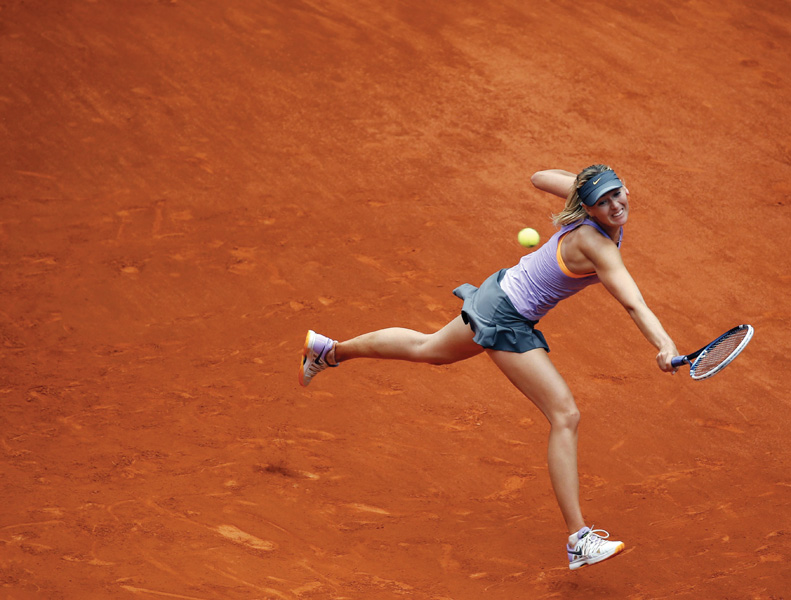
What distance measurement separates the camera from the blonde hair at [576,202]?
4.08m

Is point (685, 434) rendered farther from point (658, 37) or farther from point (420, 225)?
point (658, 37)

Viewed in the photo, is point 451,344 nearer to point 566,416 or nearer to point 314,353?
point 566,416

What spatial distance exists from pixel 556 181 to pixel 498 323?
32.7 inches

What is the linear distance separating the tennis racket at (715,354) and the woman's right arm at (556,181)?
1085 millimetres

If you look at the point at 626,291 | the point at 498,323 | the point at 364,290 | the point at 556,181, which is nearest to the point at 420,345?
the point at 498,323

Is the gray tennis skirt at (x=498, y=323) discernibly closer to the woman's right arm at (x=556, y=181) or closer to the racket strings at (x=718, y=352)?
the woman's right arm at (x=556, y=181)

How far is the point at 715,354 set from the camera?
12.7 ft

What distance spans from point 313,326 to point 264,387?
84 cm

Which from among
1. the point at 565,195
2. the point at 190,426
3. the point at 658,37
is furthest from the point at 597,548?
the point at 658,37

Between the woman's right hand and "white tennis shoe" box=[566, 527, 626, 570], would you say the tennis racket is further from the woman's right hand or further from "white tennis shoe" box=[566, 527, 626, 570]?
"white tennis shoe" box=[566, 527, 626, 570]

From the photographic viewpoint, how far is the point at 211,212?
27.4 ft

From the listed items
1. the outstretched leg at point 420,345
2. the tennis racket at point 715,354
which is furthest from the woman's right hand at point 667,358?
the outstretched leg at point 420,345

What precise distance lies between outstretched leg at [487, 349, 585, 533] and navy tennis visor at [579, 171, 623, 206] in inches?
30.9

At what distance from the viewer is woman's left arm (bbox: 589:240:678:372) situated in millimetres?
3795
